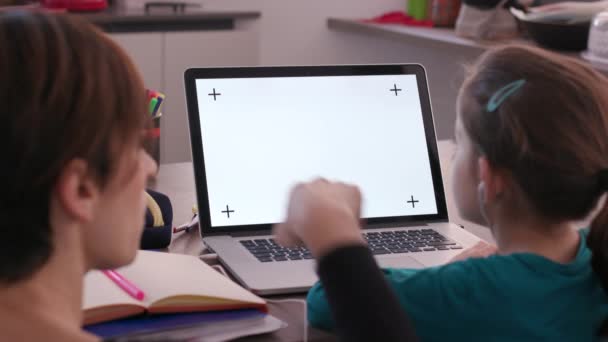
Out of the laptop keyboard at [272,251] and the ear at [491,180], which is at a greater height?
the ear at [491,180]

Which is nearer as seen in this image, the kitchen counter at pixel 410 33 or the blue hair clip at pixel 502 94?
the blue hair clip at pixel 502 94

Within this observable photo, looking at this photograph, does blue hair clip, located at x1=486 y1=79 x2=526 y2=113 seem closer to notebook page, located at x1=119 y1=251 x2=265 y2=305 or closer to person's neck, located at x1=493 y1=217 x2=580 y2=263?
person's neck, located at x1=493 y1=217 x2=580 y2=263

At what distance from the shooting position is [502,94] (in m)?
1.04

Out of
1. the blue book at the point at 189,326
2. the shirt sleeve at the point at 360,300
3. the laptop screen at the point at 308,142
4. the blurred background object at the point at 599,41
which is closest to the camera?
the shirt sleeve at the point at 360,300

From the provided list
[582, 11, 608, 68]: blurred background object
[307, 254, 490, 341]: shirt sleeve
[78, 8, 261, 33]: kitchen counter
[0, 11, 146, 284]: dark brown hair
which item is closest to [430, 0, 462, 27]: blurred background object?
[78, 8, 261, 33]: kitchen counter

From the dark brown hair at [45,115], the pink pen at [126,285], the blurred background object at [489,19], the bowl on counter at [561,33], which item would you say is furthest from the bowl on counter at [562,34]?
the dark brown hair at [45,115]

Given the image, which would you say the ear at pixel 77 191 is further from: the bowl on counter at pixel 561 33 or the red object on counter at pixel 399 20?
the red object on counter at pixel 399 20

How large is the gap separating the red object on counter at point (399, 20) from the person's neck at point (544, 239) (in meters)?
2.70

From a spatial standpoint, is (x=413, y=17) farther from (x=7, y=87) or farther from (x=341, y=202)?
(x=7, y=87)

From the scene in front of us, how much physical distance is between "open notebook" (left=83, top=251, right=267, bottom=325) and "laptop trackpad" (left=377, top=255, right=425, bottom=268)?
24 centimetres

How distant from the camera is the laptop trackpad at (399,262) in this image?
1.24 meters

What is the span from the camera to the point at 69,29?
28.6 inches

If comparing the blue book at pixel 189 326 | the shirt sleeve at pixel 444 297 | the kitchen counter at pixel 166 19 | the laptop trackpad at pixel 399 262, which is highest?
the shirt sleeve at pixel 444 297

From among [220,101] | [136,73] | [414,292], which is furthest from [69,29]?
[220,101]
